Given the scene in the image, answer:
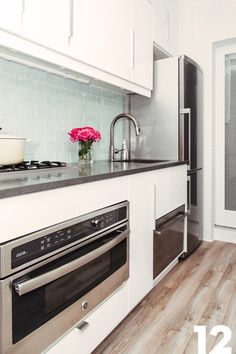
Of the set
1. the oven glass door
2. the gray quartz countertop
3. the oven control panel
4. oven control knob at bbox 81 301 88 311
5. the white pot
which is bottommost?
oven control knob at bbox 81 301 88 311

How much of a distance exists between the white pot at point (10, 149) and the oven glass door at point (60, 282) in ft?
1.77

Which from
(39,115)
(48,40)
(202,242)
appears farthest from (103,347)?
(202,242)

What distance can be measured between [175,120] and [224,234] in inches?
57.0

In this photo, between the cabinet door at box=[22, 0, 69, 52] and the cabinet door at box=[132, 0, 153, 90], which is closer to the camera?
→ the cabinet door at box=[22, 0, 69, 52]

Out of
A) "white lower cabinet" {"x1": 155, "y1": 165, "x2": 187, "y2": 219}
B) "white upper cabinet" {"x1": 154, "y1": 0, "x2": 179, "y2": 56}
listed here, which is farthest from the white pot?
"white upper cabinet" {"x1": 154, "y1": 0, "x2": 179, "y2": 56}

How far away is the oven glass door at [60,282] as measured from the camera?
36.1 inches

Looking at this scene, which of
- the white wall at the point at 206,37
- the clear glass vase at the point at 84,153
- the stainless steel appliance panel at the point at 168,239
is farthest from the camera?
the white wall at the point at 206,37

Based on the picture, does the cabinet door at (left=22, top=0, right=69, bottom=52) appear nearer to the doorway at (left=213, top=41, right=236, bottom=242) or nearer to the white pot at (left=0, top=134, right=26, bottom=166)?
the white pot at (left=0, top=134, right=26, bottom=166)

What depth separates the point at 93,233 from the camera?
1238 millimetres

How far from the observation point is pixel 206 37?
3.02 m

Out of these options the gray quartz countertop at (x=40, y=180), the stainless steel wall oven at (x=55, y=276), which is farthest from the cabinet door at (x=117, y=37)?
the stainless steel wall oven at (x=55, y=276)

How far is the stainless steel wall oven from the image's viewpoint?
2.90 ft

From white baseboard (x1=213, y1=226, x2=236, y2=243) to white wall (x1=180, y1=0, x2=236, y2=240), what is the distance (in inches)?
4.6

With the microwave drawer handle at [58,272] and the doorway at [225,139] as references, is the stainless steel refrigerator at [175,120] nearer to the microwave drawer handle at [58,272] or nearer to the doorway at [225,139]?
the doorway at [225,139]
